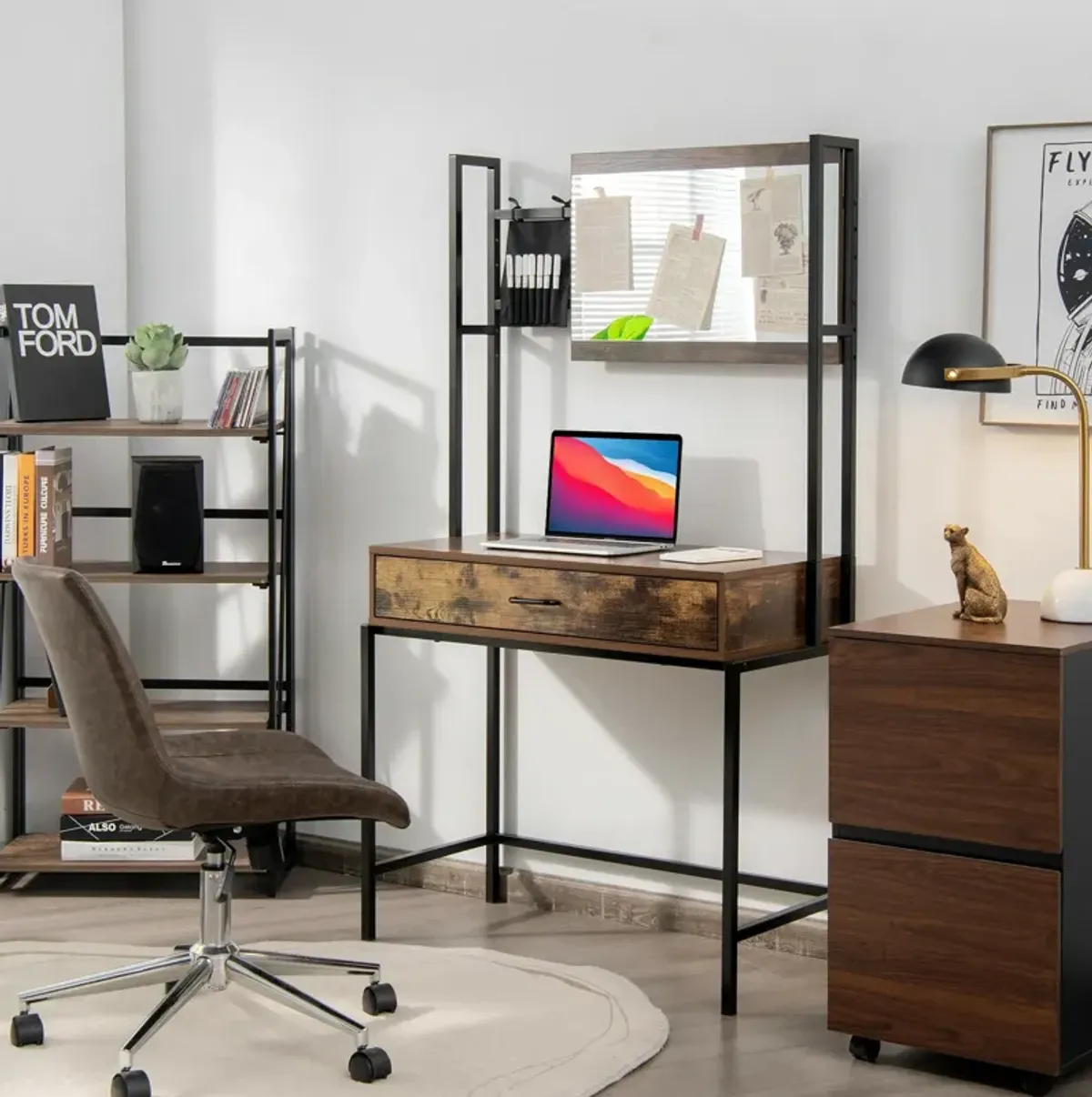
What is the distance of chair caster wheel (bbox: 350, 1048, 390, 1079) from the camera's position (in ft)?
9.78

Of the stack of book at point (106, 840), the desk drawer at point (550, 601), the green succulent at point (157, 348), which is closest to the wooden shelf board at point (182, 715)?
the stack of book at point (106, 840)

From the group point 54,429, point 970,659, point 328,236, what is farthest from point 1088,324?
point 54,429

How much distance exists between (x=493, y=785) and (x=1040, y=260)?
5.61 feet

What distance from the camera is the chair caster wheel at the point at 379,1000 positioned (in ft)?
10.8

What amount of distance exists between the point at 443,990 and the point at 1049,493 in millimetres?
1487

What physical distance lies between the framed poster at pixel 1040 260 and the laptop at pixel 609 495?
2.24 feet

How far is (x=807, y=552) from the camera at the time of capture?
11.6 feet

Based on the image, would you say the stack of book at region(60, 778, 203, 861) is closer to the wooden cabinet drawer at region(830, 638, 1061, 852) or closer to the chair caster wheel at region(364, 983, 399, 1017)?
the chair caster wheel at region(364, 983, 399, 1017)

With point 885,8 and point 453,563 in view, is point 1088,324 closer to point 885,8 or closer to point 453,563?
point 885,8

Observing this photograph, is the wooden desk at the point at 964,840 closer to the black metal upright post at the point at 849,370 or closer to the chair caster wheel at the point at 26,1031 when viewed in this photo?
the black metal upright post at the point at 849,370

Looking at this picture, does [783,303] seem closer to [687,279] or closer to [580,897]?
[687,279]

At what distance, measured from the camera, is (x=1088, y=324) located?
338 cm

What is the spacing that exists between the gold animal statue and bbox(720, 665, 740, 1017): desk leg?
0.45 meters

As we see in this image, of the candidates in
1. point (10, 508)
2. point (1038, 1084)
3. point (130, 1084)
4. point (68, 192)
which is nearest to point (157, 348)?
point (10, 508)
